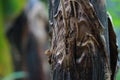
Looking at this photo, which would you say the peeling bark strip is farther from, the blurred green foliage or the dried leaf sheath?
the blurred green foliage

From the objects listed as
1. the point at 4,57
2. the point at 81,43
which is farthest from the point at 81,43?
the point at 4,57

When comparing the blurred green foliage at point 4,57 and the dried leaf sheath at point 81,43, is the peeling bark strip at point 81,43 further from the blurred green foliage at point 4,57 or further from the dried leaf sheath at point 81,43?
the blurred green foliage at point 4,57

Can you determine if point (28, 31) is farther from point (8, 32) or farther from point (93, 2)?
point (93, 2)

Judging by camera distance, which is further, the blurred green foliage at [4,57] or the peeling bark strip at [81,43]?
the blurred green foliage at [4,57]

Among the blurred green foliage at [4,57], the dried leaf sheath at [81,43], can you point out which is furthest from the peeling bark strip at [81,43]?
the blurred green foliage at [4,57]

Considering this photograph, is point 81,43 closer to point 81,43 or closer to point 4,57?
point 81,43

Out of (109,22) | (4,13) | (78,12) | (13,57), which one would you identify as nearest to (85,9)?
(78,12)

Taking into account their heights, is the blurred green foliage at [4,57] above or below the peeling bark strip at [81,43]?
below

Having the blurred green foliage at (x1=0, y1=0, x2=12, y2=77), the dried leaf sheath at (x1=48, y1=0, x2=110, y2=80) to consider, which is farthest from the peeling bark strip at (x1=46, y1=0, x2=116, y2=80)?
the blurred green foliage at (x1=0, y1=0, x2=12, y2=77)
